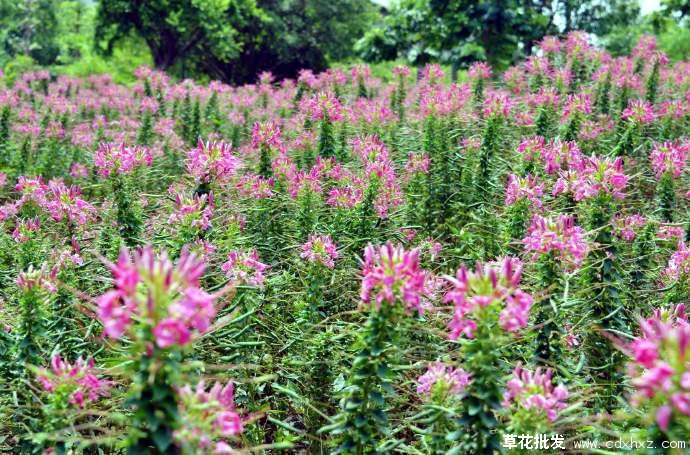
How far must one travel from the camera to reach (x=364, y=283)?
197 cm

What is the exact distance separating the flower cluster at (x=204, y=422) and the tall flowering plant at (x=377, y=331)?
57 cm

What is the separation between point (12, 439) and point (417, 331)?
6.94 feet

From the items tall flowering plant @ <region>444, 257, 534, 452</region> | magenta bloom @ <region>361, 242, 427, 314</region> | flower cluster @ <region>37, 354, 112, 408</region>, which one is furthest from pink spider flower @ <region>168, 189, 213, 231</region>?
tall flowering plant @ <region>444, 257, 534, 452</region>

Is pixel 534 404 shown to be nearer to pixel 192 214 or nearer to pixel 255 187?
pixel 192 214

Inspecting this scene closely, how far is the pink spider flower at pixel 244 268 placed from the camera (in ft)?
8.92

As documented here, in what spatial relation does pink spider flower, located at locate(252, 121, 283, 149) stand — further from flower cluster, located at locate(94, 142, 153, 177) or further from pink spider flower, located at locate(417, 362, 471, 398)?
pink spider flower, located at locate(417, 362, 471, 398)

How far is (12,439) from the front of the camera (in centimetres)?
299

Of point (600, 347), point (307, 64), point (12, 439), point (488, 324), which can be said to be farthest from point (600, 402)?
point (307, 64)

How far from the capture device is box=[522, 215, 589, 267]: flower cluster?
2.39m

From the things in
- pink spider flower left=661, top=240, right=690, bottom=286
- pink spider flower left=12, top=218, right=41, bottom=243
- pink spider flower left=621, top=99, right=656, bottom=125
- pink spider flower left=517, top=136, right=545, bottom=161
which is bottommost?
pink spider flower left=12, top=218, right=41, bottom=243

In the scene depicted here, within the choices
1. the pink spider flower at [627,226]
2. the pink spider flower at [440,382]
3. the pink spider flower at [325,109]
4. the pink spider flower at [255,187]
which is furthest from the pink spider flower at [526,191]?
the pink spider flower at [325,109]

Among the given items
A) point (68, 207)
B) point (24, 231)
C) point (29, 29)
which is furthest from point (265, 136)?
point (29, 29)

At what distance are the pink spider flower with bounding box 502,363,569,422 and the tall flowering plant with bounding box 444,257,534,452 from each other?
61mm

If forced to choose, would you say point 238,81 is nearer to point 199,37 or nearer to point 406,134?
point 199,37
